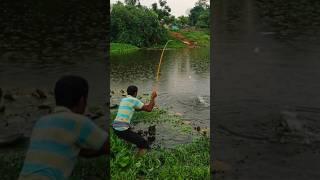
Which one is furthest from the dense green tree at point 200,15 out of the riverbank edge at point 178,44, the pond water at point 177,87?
the pond water at point 177,87

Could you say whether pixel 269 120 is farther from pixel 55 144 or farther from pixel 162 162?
pixel 55 144

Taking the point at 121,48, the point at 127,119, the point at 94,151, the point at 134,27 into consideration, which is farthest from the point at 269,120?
the point at 134,27

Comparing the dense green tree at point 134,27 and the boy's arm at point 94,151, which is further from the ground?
the dense green tree at point 134,27

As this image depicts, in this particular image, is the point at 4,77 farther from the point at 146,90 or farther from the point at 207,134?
the point at 207,134

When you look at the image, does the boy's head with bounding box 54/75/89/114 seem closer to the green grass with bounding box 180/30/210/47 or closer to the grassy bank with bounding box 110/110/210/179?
the grassy bank with bounding box 110/110/210/179

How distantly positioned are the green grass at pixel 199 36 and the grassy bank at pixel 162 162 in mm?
43208

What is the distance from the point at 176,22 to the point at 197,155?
55.6m

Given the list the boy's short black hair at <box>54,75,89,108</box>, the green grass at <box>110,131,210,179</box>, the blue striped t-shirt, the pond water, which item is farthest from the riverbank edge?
the blue striped t-shirt

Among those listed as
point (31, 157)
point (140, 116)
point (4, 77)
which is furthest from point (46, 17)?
point (31, 157)

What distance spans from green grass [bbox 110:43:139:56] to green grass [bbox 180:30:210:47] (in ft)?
37.1

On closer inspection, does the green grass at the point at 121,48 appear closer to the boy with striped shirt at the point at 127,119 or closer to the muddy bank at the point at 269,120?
the muddy bank at the point at 269,120

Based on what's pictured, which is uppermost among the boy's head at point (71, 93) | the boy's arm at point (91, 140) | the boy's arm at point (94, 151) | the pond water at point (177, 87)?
the boy's head at point (71, 93)

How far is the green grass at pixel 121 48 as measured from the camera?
3744 cm

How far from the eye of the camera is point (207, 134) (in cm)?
891
